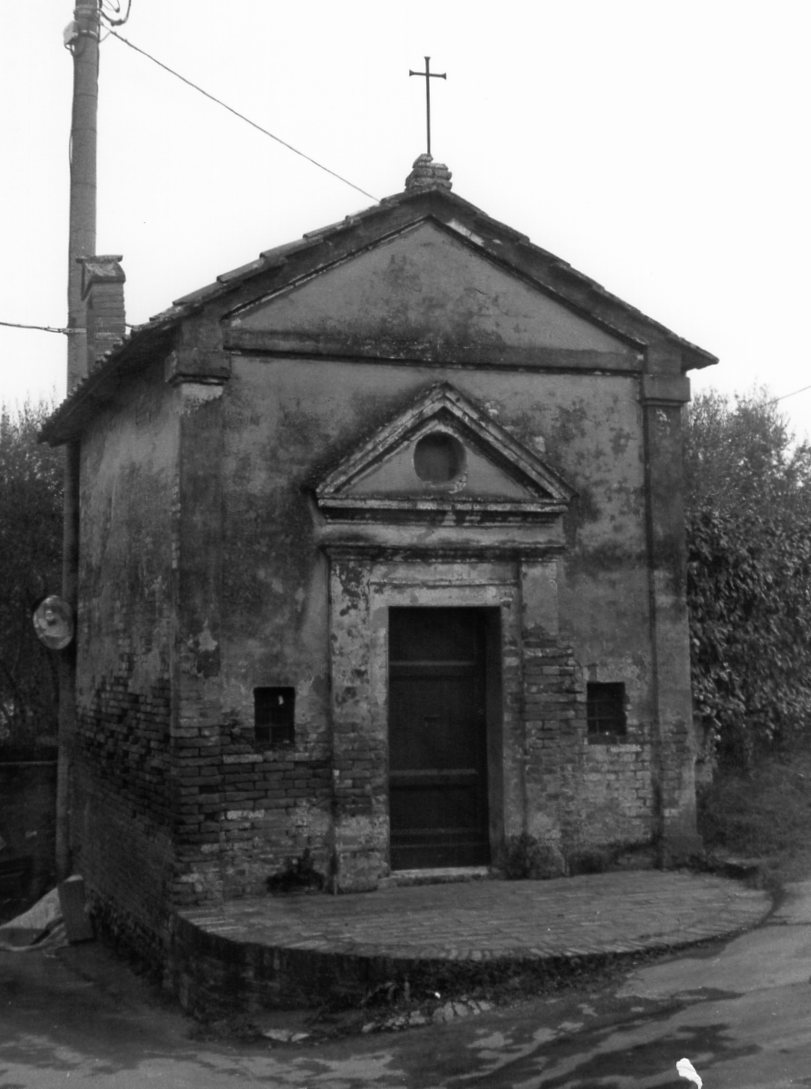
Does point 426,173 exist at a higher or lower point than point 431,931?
higher

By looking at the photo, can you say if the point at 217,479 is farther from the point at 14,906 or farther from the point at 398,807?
the point at 14,906

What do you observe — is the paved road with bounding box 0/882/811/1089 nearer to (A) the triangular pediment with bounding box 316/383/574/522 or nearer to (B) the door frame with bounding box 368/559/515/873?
(B) the door frame with bounding box 368/559/515/873

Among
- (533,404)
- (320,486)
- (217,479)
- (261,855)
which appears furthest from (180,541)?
(533,404)

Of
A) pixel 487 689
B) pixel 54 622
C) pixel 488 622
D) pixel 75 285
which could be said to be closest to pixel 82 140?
pixel 75 285

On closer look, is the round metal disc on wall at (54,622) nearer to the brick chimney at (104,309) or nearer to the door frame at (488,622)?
the brick chimney at (104,309)

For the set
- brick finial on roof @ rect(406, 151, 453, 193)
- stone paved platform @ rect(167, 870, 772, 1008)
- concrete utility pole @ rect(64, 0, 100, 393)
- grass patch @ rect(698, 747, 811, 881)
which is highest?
concrete utility pole @ rect(64, 0, 100, 393)

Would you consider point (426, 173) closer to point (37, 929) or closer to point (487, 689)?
point (487, 689)

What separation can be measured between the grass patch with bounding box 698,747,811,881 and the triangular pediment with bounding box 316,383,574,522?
3286 millimetres

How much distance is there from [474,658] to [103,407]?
4.62 meters

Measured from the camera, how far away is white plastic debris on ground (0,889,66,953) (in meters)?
11.8

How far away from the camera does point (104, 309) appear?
47.2 feet

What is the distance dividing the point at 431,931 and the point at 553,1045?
5.47 feet

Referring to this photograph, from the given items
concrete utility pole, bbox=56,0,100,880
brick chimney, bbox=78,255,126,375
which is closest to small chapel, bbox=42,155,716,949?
concrete utility pole, bbox=56,0,100,880

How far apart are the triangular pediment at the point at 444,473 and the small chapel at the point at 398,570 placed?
0.08 feet
